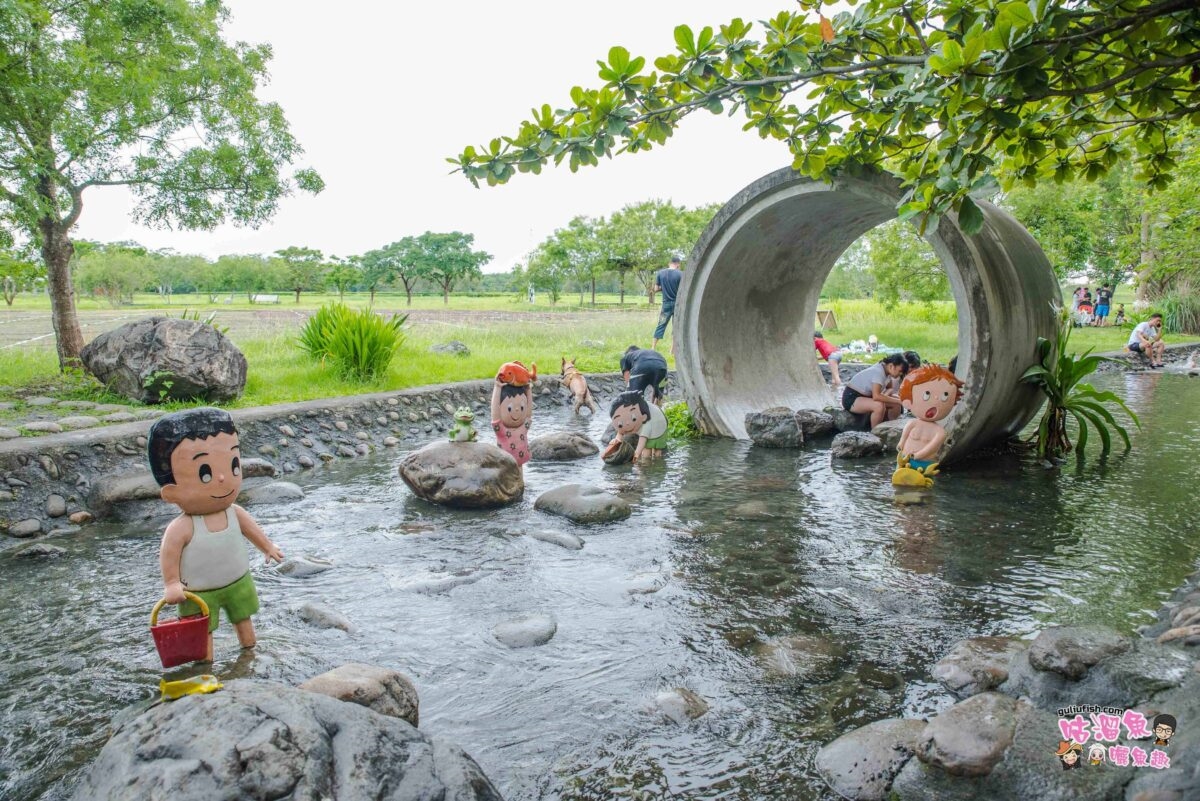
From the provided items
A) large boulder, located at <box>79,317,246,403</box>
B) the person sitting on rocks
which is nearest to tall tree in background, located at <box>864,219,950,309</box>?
the person sitting on rocks

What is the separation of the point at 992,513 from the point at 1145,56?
347 centimetres

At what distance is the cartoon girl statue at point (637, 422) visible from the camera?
783 cm

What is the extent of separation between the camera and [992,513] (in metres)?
5.75

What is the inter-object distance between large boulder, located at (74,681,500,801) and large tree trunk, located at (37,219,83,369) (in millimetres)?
9044

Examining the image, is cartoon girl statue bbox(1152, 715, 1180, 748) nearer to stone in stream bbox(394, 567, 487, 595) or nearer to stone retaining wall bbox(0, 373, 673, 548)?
stone in stream bbox(394, 567, 487, 595)

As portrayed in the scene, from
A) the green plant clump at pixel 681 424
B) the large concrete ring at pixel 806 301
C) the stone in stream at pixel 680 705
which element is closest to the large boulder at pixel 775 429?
the large concrete ring at pixel 806 301

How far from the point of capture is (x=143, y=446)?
263 inches

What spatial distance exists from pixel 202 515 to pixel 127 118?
7614mm

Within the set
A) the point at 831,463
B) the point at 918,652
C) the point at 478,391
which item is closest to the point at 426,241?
the point at 478,391

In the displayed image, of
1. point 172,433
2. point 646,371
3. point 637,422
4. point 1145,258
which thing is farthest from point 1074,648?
point 1145,258

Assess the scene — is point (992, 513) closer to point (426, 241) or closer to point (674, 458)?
point (674, 458)

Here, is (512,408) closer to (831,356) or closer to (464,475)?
(464,475)

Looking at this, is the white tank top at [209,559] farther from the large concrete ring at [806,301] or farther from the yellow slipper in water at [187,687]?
the large concrete ring at [806,301]

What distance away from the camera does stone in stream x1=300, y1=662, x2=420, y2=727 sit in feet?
9.23
